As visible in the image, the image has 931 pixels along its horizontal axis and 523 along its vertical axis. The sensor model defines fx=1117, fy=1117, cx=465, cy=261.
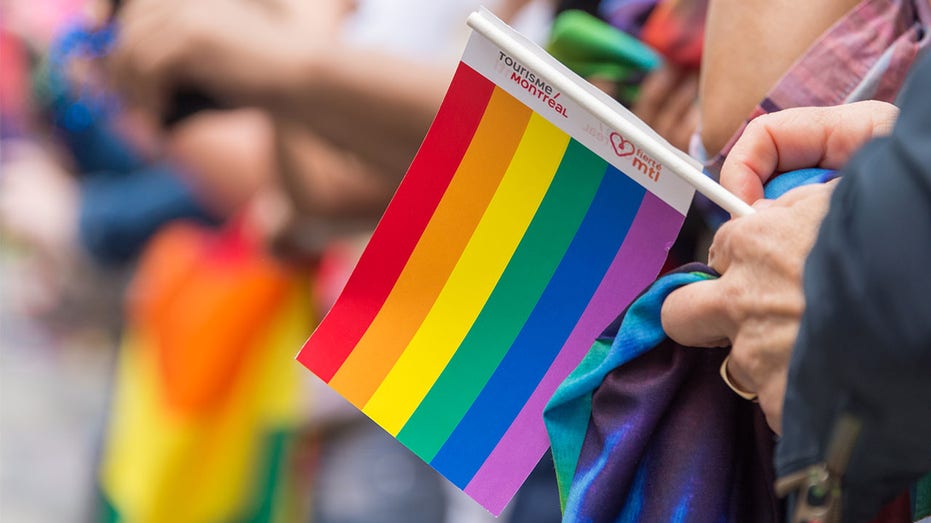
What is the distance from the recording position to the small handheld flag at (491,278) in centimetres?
63

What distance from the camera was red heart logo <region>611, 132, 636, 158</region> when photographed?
620 mm

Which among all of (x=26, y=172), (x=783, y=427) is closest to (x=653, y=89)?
(x=783, y=427)

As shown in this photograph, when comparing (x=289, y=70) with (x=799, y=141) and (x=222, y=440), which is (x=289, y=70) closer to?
(x=222, y=440)

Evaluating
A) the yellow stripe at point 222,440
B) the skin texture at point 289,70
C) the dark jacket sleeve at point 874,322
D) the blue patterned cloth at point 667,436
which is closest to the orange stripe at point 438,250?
the blue patterned cloth at point 667,436

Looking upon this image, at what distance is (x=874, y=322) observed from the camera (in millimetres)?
427

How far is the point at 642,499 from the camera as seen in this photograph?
0.58 m

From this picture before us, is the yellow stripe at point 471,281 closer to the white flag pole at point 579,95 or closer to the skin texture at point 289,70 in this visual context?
the white flag pole at point 579,95

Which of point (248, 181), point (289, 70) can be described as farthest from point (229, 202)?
point (289, 70)

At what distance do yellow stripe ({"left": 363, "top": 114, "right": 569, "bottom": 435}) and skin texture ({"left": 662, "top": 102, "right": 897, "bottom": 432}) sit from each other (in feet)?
0.36

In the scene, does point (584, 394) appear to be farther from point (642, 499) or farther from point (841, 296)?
point (841, 296)

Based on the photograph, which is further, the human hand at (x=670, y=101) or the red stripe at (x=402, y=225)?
the human hand at (x=670, y=101)

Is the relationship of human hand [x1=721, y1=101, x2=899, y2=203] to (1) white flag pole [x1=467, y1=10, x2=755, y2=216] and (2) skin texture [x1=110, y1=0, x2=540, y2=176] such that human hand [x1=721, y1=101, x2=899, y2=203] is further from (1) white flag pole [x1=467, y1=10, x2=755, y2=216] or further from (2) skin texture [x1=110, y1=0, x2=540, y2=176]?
(2) skin texture [x1=110, y1=0, x2=540, y2=176]

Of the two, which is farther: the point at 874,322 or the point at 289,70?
the point at 289,70

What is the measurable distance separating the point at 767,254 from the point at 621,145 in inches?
5.5
